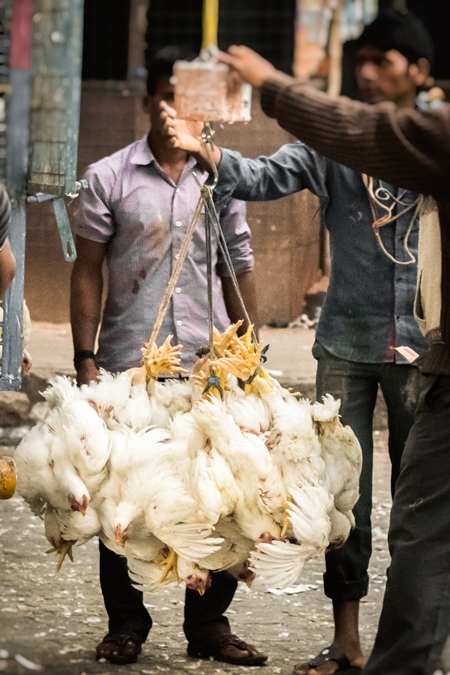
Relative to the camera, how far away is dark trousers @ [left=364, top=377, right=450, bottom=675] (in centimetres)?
294

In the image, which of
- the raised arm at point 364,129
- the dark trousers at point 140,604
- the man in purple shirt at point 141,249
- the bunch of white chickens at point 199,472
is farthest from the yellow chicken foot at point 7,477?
the raised arm at point 364,129

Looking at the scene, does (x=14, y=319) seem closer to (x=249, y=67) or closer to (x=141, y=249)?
(x=141, y=249)

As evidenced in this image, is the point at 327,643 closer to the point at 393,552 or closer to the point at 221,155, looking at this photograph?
the point at 393,552

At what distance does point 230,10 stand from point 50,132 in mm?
4398

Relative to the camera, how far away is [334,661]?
12.2ft

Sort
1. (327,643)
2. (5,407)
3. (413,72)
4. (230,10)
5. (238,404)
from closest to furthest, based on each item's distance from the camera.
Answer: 1. (238,404)
2. (413,72)
3. (327,643)
4. (5,407)
5. (230,10)

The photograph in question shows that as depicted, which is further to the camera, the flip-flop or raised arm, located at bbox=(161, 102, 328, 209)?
the flip-flop

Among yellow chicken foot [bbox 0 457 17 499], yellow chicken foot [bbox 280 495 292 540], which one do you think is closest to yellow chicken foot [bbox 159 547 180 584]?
yellow chicken foot [bbox 280 495 292 540]

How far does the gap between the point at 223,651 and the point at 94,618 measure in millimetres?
667

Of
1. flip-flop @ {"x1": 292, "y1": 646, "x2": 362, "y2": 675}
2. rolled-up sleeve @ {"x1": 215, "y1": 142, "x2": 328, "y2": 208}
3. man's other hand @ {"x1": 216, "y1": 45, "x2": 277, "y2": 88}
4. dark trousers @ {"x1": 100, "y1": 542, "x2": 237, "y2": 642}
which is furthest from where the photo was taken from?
dark trousers @ {"x1": 100, "y1": 542, "x2": 237, "y2": 642}

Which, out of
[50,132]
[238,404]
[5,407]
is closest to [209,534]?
[238,404]

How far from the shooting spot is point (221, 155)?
3.48m

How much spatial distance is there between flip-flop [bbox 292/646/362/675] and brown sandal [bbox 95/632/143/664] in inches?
20.6

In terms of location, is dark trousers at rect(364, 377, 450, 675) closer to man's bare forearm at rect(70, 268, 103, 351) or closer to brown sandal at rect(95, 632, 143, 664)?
brown sandal at rect(95, 632, 143, 664)
